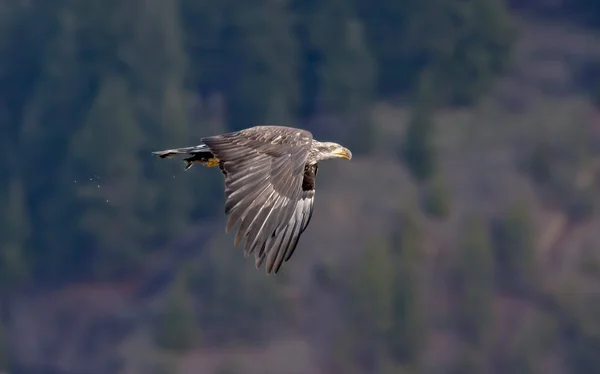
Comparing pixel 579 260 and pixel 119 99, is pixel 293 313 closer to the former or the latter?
pixel 579 260

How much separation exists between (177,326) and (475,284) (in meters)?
14.1

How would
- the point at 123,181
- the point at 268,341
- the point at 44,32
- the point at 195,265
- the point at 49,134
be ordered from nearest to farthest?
the point at 268,341
the point at 195,265
the point at 123,181
the point at 49,134
the point at 44,32

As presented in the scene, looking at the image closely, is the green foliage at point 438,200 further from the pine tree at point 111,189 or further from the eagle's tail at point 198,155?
the eagle's tail at point 198,155

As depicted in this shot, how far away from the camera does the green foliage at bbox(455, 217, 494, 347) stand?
68.6 m

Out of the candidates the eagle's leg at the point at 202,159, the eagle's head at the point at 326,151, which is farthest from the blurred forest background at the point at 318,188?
the eagle's leg at the point at 202,159

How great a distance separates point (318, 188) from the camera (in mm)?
72688

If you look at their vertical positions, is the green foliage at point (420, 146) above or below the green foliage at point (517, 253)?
above

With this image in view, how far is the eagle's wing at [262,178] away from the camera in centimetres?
1711

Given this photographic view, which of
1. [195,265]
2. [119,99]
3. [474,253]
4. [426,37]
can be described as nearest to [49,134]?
[119,99]

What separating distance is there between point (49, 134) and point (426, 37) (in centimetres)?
2336

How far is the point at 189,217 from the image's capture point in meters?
80.9

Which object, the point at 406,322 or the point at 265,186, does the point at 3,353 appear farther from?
the point at 265,186

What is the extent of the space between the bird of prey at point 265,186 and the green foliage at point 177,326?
48.7 m

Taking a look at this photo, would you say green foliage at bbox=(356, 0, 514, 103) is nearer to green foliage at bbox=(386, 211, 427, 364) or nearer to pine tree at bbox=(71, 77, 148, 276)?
pine tree at bbox=(71, 77, 148, 276)
